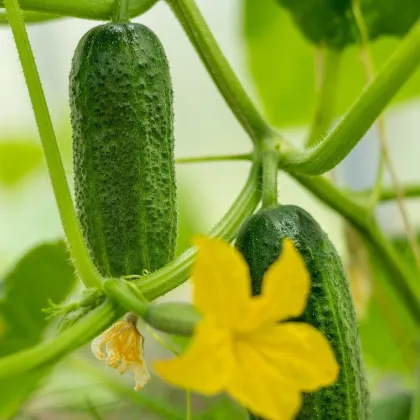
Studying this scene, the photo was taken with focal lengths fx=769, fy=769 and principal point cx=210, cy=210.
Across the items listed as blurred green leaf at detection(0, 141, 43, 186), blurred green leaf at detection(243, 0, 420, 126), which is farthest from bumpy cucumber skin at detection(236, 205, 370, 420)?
blurred green leaf at detection(0, 141, 43, 186)

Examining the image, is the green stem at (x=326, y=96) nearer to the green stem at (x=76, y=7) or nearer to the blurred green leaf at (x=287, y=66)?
the blurred green leaf at (x=287, y=66)

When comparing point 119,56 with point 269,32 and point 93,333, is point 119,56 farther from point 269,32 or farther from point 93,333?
point 269,32

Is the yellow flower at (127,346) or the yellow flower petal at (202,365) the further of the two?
the yellow flower at (127,346)

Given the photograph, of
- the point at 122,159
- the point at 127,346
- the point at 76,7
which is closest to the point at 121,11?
the point at 76,7

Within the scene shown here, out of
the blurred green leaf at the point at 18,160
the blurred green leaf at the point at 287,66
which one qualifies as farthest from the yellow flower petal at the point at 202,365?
the blurred green leaf at the point at 18,160

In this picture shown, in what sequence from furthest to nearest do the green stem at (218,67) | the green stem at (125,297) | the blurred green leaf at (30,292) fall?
the blurred green leaf at (30,292) < the green stem at (218,67) < the green stem at (125,297)

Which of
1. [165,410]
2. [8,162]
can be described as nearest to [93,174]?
[165,410]
